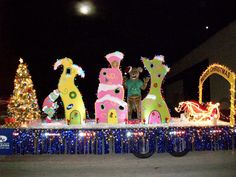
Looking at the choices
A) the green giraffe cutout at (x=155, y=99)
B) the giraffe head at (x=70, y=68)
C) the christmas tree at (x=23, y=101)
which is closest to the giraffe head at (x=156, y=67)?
the green giraffe cutout at (x=155, y=99)

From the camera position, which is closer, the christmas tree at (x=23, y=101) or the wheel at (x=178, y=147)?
the wheel at (x=178, y=147)

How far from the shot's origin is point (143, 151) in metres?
9.09

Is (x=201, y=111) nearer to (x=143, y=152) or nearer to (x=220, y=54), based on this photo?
(x=143, y=152)

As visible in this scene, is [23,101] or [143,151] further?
[23,101]

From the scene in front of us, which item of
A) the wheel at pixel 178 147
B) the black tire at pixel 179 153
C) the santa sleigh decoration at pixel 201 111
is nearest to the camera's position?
the wheel at pixel 178 147

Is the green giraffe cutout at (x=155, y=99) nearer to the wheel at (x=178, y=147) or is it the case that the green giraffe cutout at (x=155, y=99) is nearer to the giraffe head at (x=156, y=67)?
the giraffe head at (x=156, y=67)

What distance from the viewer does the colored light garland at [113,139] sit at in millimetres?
8641

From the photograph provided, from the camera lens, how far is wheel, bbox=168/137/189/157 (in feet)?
29.1

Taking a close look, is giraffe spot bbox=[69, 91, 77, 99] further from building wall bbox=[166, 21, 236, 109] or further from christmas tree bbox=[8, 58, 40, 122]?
building wall bbox=[166, 21, 236, 109]

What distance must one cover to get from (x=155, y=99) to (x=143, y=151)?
1866 millimetres

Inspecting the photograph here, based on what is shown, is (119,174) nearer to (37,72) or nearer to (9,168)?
(9,168)

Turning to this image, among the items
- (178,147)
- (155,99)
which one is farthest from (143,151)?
(155,99)

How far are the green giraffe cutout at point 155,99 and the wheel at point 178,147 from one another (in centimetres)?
130

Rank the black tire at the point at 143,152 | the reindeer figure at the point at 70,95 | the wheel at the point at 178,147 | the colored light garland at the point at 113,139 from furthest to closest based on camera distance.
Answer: the reindeer figure at the point at 70,95 < the black tire at the point at 143,152 < the wheel at the point at 178,147 < the colored light garland at the point at 113,139
